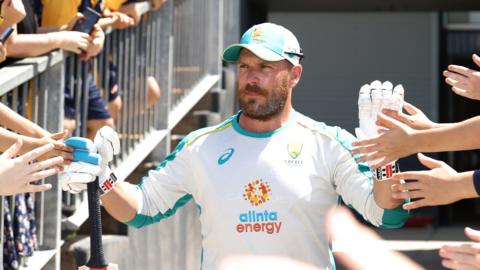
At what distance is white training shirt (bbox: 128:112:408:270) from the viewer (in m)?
5.33

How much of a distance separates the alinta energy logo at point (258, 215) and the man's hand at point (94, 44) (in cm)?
231

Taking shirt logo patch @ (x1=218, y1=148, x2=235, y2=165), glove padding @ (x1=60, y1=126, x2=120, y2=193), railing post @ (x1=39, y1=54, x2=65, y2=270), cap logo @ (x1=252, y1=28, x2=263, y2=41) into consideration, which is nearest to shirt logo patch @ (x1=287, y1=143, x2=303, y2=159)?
shirt logo patch @ (x1=218, y1=148, x2=235, y2=165)

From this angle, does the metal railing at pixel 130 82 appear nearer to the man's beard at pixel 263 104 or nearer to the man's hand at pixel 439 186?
the man's beard at pixel 263 104

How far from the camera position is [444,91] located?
837 inches

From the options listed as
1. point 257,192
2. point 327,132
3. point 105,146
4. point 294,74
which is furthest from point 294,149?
point 105,146

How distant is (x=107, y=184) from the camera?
17.7 feet

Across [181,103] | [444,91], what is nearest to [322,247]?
[181,103]

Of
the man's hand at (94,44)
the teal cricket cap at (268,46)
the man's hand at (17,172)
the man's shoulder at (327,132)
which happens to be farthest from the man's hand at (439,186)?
the man's hand at (94,44)

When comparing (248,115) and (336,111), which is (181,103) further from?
(336,111)

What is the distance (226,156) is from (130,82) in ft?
11.3

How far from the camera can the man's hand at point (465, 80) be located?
4.89m

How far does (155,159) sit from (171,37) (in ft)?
3.32

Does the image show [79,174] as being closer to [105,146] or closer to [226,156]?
[105,146]

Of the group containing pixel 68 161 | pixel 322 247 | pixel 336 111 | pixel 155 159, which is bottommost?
pixel 336 111
